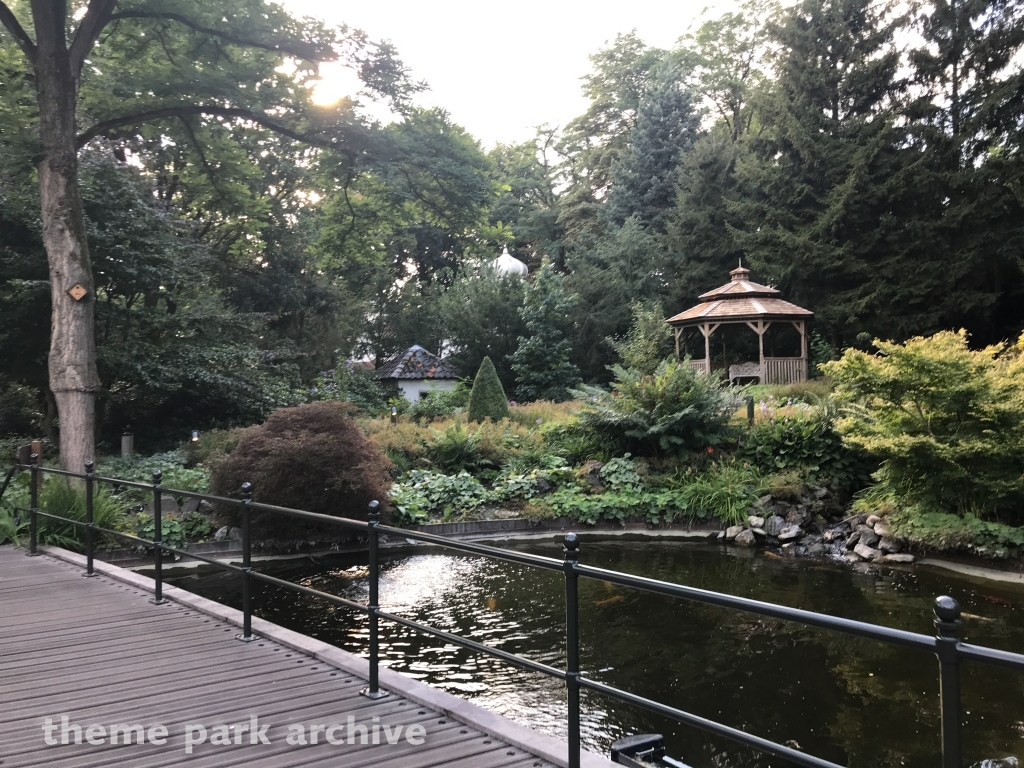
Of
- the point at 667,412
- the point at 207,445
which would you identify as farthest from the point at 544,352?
the point at 207,445

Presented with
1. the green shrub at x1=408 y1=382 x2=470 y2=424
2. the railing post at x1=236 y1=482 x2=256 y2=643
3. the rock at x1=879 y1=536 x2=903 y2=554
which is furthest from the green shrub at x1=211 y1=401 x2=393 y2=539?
the green shrub at x1=408 y1=382 x2=470 y2=424

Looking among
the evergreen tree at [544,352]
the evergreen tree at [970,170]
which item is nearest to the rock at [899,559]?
the evergreen tree at [970,170]

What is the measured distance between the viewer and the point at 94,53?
12797 millimetres

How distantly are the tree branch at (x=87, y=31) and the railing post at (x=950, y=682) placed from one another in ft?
41.2

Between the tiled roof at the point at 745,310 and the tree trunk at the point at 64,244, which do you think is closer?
the tree trunk at the point at 64,244

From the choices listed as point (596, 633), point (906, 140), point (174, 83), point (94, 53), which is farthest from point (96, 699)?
point (906, 140)

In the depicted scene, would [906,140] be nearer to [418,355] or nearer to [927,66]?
[927,66]

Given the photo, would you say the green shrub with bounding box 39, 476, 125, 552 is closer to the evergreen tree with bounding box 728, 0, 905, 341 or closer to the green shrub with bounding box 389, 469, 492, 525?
the green shrub with bounding box 389, 469, 492, 525

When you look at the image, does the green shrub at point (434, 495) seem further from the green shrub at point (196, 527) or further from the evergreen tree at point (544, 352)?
the evergreen tree at point (544, 352)

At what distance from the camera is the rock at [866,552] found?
1005 cm

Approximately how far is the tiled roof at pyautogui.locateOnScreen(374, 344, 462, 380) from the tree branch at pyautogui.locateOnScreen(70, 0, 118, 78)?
1542 centimetres

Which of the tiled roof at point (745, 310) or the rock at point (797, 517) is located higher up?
the tiled roof at point (745, 310)

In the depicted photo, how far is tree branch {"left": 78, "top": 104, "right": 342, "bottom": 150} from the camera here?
39.7 feet

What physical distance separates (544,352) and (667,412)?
442 inches
